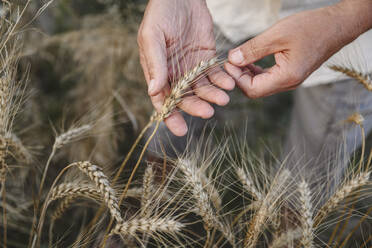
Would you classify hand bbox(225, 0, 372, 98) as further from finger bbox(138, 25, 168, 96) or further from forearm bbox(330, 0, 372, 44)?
finger bbox(138, 25, 168, 96)

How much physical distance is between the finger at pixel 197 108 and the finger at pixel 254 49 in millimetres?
198

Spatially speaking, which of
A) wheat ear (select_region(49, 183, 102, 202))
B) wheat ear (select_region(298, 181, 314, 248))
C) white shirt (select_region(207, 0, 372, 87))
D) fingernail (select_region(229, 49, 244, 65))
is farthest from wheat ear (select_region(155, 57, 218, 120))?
white shirt (select_region(207, 0, 372, 87))

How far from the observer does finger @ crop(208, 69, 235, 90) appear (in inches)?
38.1

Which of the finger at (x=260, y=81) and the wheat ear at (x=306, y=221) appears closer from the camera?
the wheat ear at (x=306, y=221)

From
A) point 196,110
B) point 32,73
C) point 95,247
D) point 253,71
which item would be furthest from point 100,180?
point 32,73

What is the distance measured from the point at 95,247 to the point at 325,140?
1.19 metres

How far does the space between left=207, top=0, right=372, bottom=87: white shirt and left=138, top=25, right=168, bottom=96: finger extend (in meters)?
0.57

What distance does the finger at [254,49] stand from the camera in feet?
3.18

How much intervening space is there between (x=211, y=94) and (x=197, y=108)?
0.07 m

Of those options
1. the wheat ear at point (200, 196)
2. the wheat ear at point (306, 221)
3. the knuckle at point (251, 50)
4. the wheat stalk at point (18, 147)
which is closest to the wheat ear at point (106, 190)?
the wheat ear at point (200, 196)

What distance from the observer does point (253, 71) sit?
1.13m

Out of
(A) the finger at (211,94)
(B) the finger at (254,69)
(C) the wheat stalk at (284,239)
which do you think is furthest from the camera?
(B) the finger at (254,69)

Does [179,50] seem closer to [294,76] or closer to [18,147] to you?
[294,76]

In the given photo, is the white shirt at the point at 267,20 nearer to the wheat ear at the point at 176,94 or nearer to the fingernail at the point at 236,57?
the fingernail at the point at 236,57
